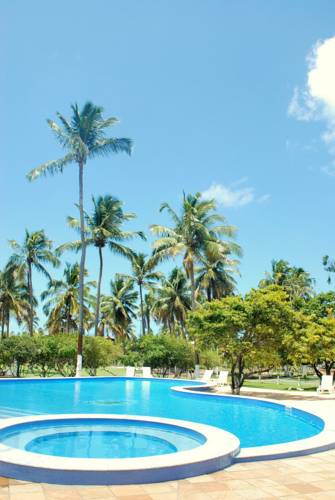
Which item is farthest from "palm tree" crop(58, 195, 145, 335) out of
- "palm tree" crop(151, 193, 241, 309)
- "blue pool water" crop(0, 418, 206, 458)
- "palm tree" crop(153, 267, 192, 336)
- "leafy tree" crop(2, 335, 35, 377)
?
"blue pool water" crop(0, 418, 206, 458)

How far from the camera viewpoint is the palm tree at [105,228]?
30.1 metres

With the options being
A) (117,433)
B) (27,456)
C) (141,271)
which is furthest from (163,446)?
(141,271)

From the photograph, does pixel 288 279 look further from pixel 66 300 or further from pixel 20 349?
pixel 20 349

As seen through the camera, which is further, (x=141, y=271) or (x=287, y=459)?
(x=141, y=271)

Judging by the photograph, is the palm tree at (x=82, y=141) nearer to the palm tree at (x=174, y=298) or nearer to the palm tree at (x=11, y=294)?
the palm tree at (x=174, y=298)

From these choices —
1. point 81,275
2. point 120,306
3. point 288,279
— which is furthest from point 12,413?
point 288,279

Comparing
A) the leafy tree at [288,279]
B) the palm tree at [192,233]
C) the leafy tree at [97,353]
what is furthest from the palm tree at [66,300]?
the leafy tree at [288,279]

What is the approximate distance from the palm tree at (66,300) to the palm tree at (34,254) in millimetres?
4611

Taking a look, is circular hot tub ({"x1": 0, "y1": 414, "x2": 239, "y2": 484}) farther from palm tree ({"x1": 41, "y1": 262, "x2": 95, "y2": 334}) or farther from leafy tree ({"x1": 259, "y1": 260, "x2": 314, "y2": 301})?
leafy tree ({"x1": 259, "y1": 260, "x2": 314, "y2": 301})

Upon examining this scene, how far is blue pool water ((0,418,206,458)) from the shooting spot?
24.8 ft

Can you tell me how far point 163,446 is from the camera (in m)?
7.91

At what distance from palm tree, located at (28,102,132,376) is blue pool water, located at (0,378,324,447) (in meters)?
6.58

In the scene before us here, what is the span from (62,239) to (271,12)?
2169 cm

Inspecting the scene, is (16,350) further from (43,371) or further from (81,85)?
(81,85)
